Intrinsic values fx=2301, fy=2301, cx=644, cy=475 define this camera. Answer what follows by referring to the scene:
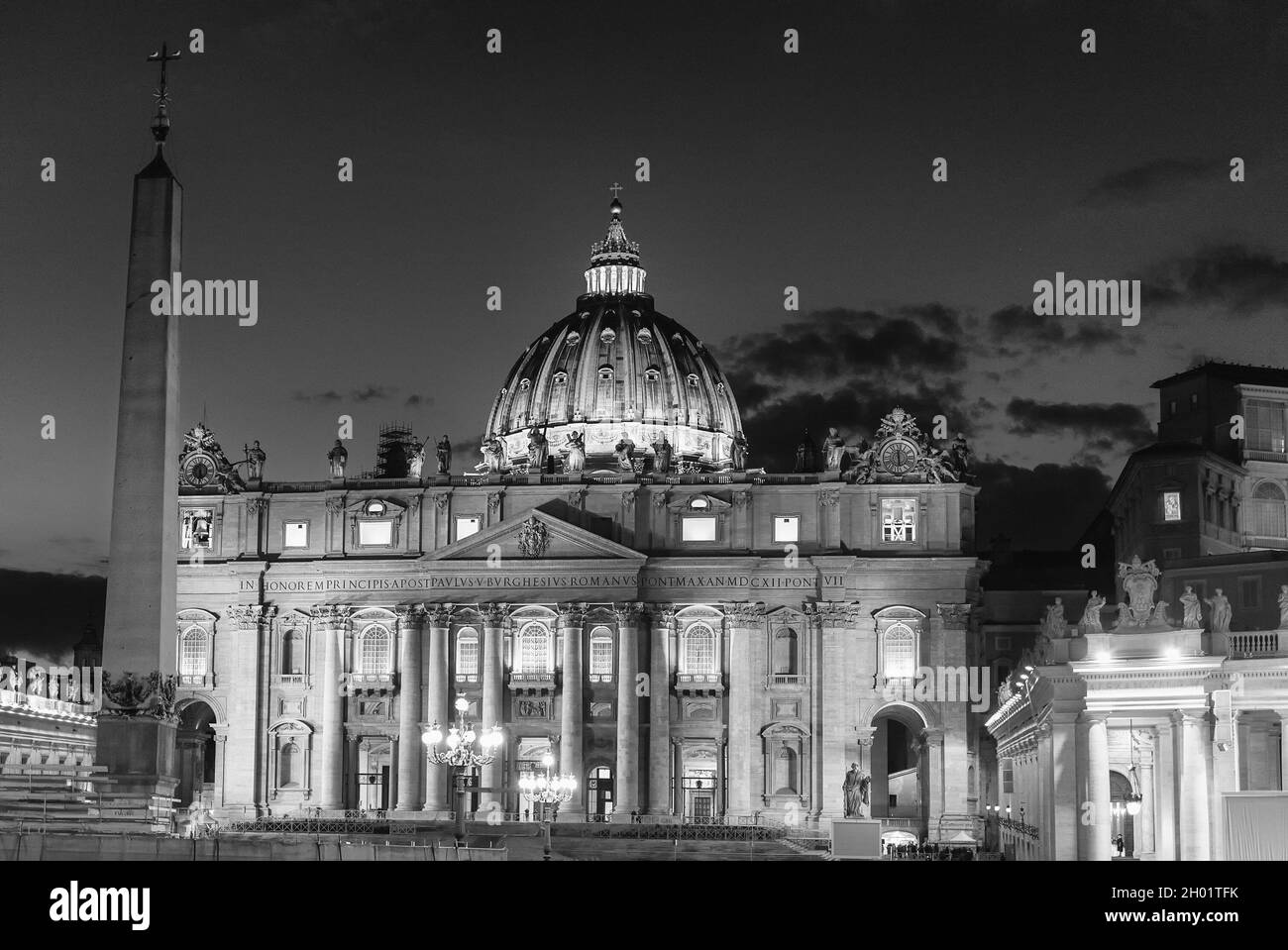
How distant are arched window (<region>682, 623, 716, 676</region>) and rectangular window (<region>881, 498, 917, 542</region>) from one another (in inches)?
376

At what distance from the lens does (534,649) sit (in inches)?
4358

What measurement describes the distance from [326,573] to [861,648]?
2629cm

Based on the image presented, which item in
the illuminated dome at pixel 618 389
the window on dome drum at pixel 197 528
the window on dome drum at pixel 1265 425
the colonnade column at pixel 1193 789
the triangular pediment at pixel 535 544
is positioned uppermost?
the illuminated dome at pixel 618 389

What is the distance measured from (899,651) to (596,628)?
14.5 metres

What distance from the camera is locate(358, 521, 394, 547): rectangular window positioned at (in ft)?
373

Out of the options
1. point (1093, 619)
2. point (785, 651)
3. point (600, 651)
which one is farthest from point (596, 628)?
point (1093, 619)

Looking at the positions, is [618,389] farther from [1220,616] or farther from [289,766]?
[1220,616]

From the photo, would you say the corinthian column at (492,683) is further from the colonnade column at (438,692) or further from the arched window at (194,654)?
the arched window at (194,654)

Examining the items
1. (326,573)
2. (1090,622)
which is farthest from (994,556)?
(1090,622)

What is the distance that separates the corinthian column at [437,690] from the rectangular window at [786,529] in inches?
637

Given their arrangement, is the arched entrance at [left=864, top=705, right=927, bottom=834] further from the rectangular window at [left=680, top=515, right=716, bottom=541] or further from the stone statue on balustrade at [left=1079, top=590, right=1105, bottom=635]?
the stone statue on balustrade at [left=1079, top=590, right=1105, bottom=635]

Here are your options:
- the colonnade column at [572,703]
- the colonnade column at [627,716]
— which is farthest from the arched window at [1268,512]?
the colonnade column at [572,703]

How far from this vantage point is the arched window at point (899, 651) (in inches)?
4296
